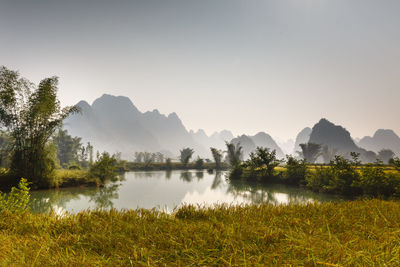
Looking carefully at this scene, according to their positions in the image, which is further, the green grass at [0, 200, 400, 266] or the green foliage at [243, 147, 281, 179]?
the green foliage at [243, 147, 281, 179]

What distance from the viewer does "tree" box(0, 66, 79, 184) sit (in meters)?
9.62

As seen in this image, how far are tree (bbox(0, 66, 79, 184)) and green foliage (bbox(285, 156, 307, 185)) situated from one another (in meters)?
16.4

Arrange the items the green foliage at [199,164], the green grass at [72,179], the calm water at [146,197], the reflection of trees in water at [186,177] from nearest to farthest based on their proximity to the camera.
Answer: the calm water at [146,197], the green grass at [72,179], the reflection of trees in water at [186,177], the green foliage at [199,164]

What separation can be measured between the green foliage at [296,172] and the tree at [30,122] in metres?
16.4

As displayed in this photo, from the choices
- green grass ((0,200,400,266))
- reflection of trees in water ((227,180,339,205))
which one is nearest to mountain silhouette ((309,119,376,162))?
reflection of trees in water ((227,180,339,205))

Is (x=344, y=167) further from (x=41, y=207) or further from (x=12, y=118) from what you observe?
(x=12, y=118)

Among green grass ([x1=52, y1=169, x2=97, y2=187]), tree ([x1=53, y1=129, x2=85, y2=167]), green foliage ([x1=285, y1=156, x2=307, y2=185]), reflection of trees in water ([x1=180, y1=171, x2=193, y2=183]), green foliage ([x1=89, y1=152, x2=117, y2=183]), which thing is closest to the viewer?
green grass ([x1=52, y1=169, x2=97, y2=187])

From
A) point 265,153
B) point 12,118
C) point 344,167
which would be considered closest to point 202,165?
point 265,153

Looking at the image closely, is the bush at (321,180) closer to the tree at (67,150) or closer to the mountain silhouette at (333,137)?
the tree at (67,150)

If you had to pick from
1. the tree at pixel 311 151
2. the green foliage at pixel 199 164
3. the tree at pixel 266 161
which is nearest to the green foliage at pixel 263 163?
the tree at pixel 266 161

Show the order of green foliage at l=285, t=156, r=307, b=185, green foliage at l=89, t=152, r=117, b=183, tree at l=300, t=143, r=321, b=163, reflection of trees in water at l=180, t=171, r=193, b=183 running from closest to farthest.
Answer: green foliage at l=89, t=152, r=117, b=183 → green foliage at l=285, t=156, r=307, b=185 → reflection of trees in water at l=180, t=171, r=193, b=183 → tree at l=300, t=143, r=321, b=163

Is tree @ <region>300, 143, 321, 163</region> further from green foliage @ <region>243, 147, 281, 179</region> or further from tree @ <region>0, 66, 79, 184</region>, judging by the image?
tree @ <region>0, 66, 79, 184</region>

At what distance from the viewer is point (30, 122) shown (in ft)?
Answer: 32.4

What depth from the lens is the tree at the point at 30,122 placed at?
9625mm
